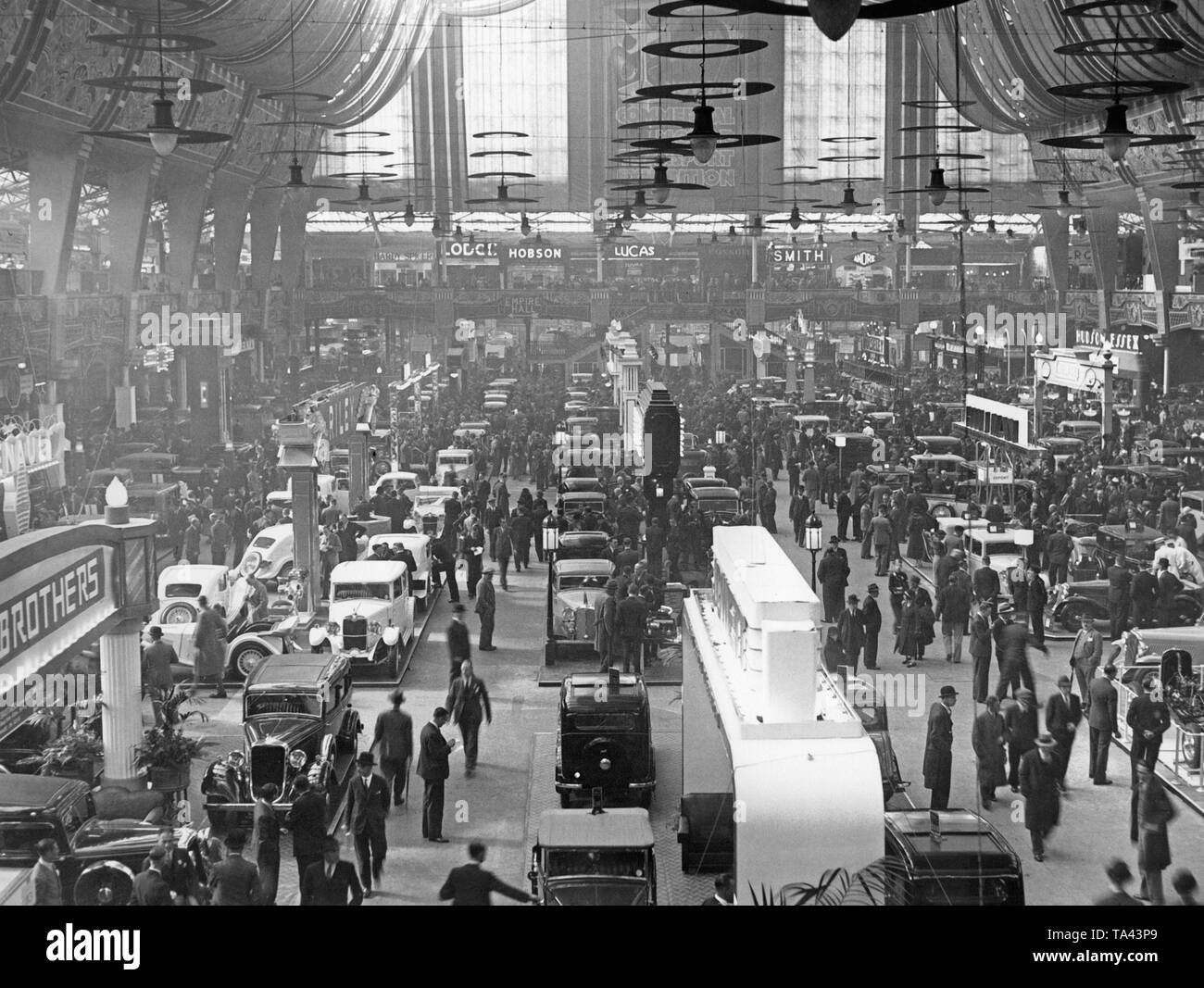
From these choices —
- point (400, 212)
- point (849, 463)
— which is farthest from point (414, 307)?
point (849, 463)

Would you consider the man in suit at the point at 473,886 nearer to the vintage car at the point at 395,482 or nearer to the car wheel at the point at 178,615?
the car wheel at the point at 178,615

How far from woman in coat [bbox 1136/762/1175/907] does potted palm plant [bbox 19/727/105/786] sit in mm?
7446

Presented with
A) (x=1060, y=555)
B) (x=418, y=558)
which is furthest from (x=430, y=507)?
(x=1060, y=555)

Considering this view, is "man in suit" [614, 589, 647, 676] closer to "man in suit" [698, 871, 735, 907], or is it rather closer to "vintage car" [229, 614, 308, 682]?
"vintage car" [229, 614, 308, 682]

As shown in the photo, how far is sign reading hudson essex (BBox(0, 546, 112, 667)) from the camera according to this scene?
885cm

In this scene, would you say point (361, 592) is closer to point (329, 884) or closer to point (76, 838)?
point (329, 884)

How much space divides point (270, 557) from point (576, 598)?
401cm

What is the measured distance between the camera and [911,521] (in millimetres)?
18469

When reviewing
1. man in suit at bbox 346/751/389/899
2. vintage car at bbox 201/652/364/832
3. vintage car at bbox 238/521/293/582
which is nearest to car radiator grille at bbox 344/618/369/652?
vintage car at bbox 201/652/364/832

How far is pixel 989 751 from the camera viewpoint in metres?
11.8

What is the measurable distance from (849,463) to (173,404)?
9199 mm

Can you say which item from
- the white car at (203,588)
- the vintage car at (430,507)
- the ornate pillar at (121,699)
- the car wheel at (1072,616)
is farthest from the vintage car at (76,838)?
the car wheel at (1072,616)

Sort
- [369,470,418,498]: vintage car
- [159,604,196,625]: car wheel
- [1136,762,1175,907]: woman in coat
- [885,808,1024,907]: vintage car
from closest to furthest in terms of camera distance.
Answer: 1. [885,808,1024,907]: vintage car
2. [1136,762,1175,907]: woman in coat
3. [159,604,196,625]: car wheel
4. [369,470,418,498]: vintage car

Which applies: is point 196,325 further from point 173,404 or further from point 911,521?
point 911,521
